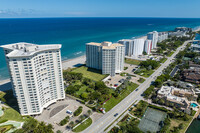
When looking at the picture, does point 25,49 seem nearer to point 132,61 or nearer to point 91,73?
point 91,73

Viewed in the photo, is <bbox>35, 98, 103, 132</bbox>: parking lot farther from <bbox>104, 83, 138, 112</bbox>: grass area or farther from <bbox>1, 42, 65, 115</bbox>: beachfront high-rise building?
<bbox>104, 83, 138, 112</bbox>: grass area

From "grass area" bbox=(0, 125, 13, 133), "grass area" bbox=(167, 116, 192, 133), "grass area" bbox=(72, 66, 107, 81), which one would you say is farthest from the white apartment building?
"grass area" bbox=(0, 125, 13, 133)

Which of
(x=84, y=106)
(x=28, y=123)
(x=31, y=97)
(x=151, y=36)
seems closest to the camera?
(x=28, y=123)

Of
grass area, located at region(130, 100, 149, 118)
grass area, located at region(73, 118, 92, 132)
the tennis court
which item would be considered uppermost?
grass area, located at region(130, 100, 149, 118)

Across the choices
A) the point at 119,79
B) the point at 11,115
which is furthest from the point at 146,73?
the point at 11,115

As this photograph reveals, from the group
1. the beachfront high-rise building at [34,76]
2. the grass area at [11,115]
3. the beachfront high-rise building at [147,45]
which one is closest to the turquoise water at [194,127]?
the beachfront high-rise building at [34,76]

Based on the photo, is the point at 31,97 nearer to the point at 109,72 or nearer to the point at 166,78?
the point at 109,72

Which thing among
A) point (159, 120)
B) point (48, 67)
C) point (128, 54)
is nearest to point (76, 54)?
point (128, 54)
